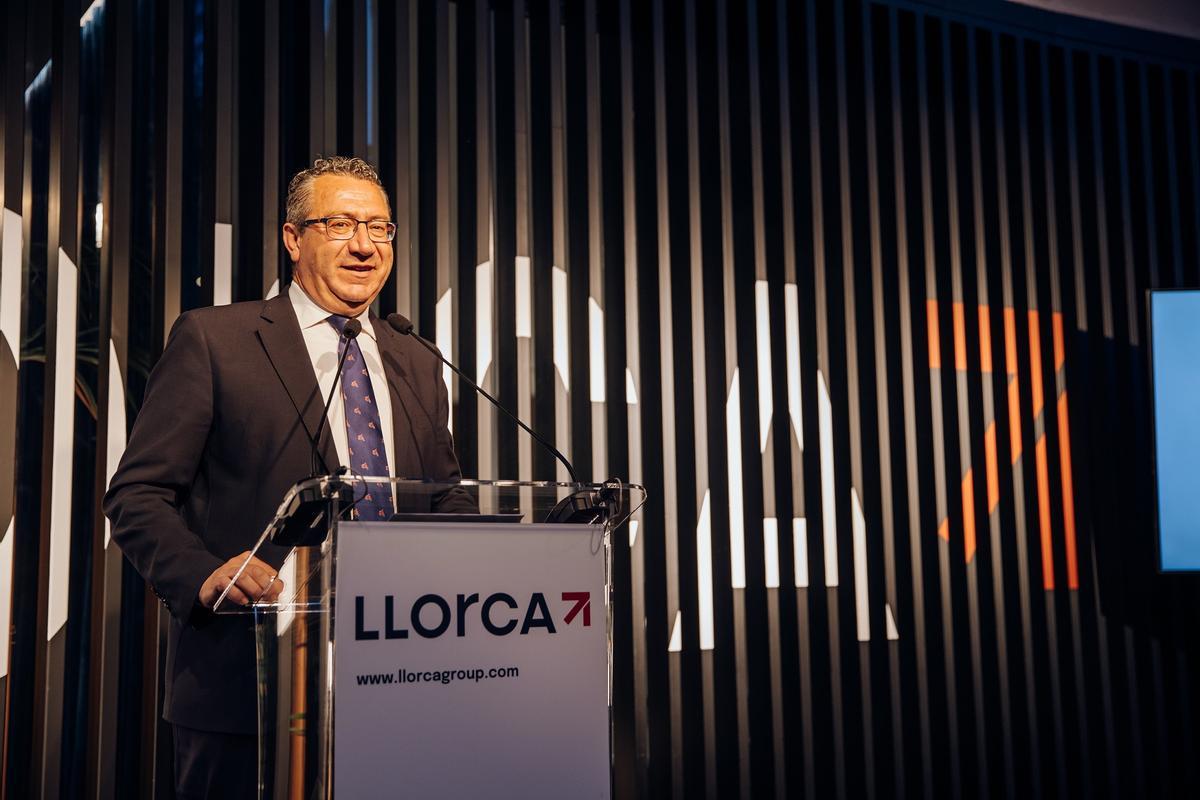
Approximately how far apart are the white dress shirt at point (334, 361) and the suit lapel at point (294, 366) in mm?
20

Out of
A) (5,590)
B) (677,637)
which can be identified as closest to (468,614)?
(5,590)

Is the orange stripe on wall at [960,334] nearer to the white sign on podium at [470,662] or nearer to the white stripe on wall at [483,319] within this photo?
the white stripe on wall at [483,319]

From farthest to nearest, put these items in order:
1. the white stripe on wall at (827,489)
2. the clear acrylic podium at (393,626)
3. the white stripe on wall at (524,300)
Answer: the white stripe on wall at (827,489) < the white stripe on wall at (524,300) < the clear acrylic podium at (393,626)

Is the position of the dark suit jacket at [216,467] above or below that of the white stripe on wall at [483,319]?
below

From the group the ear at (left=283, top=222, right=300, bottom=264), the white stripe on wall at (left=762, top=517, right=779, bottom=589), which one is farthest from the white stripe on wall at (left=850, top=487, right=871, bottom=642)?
the ear at (left=283, top=222, right=300, bottom=264)

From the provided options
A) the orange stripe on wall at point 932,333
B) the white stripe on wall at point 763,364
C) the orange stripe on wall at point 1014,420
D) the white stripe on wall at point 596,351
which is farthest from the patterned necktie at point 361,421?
the orange stripe on wall at point 1014,420

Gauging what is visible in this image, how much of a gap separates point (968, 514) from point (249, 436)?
2692mm

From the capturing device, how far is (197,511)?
76.6 inches

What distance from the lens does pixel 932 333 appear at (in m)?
3.92

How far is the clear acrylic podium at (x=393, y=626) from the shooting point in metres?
1.42

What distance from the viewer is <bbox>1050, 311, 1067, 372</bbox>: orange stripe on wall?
4.07 meters

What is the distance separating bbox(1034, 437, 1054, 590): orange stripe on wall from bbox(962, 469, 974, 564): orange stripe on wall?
275 millimetres

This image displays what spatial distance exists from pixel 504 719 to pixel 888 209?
9.26 feet

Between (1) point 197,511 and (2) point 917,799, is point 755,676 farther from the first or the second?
(1) point 197,511
